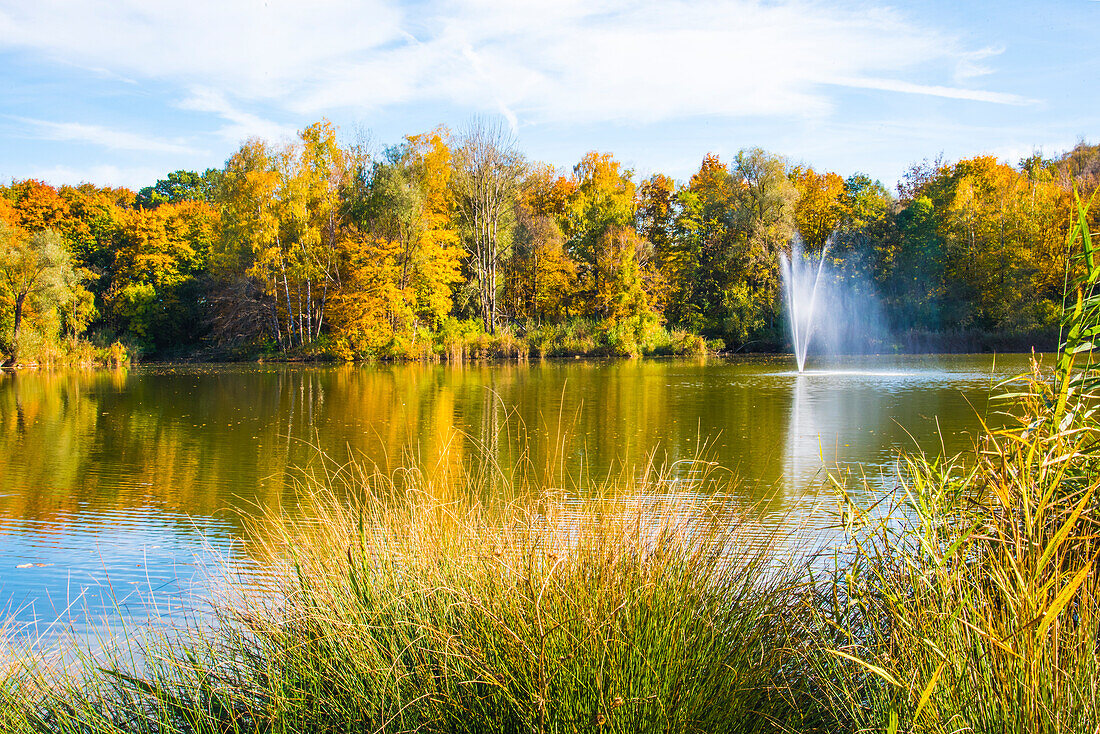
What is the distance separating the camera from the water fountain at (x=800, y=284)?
1710 inches

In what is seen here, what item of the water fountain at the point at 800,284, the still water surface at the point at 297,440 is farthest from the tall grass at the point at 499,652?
the water fountain at the point at 800,284

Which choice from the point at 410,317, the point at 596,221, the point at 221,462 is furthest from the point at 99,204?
the point at 221,462

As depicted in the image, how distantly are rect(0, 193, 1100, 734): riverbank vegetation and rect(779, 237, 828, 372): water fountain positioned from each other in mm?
40720

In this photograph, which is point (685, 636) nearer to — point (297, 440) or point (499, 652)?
point (499, 652)

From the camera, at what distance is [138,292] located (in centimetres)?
4159

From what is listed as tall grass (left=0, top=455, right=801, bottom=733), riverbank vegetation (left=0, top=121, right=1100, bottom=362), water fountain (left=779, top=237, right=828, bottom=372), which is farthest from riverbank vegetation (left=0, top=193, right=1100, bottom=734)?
water fountain (left=779, top=237, right=828, bottom=372)

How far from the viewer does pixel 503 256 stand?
1786 inches

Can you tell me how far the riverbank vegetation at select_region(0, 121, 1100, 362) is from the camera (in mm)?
38281

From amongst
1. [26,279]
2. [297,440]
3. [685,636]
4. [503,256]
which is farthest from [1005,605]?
[503,256]

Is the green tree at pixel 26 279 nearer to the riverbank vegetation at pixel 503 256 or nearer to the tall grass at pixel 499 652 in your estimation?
the riverbank vegetation at pixel 503 256

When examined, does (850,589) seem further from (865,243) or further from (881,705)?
(865,243)

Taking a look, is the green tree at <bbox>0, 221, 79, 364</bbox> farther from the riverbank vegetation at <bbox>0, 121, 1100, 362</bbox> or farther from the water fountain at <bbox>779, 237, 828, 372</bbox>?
the water fountain at <bbox>779, 237, 828, 372</bbox>

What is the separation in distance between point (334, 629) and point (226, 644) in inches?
32.8

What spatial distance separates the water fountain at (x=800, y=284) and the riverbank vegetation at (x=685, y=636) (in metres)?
40.7
